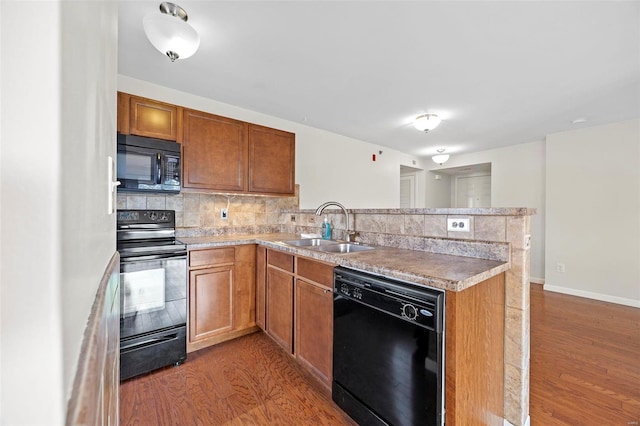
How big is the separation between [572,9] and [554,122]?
2534 millimetres

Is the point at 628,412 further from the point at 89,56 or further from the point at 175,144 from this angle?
the point at 175,144

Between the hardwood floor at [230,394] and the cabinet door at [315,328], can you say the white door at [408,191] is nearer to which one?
the cabinet door at [315,328]

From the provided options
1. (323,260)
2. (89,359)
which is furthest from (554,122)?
(89,359)

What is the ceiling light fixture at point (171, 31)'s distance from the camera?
4.84ft

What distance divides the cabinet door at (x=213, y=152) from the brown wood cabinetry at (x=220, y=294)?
0.65m

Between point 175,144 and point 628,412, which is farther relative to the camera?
point 175,144

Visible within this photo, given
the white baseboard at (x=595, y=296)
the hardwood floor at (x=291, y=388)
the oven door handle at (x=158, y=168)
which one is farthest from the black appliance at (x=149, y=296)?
the white baseboard at (x=595, y=296)

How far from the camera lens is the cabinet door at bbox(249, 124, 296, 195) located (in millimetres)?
2668

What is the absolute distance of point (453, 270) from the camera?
1165 millimetres

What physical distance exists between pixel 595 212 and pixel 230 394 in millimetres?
5041

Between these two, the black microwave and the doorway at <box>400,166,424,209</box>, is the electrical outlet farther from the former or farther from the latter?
the doorway at <box>400,166,424,209</box>

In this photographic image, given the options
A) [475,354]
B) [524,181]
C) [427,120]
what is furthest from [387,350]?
[524,181]

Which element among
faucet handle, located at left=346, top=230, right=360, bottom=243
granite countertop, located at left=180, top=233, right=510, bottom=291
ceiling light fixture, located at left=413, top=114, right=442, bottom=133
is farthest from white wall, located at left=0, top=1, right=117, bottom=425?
ceiling light fixture, located at left=413, top=114, right=442, bottom=133

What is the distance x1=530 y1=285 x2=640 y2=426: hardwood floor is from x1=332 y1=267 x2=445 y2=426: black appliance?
3.25 ft
